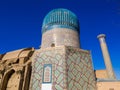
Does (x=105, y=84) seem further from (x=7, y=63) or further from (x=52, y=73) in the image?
(x=7, y=63)

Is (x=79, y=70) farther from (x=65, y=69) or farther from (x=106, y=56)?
(x=106, y=56)

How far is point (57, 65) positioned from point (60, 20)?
3.89 meters

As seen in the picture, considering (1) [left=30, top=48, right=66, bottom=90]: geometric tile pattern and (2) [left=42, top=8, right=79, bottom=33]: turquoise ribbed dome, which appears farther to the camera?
(2) [left=42, top=8, right=79, bottom=33]: turquoise ribbed dome

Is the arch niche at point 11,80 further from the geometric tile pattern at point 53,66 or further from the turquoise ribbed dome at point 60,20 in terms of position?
the turquoise ribbed dome at point 60,20

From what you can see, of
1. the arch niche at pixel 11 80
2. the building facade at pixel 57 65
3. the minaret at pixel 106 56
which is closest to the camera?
the building facade at pixel 57 65

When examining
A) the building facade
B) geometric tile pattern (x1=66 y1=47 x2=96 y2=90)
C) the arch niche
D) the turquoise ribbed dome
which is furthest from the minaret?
the arch niche

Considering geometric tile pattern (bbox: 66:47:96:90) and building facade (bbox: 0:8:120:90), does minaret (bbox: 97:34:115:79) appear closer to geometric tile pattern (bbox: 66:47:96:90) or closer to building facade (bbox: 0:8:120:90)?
building facade (bbox: 0:8:120:90)

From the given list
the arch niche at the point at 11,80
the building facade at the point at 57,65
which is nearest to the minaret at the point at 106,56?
the building facade at the point at 57,65

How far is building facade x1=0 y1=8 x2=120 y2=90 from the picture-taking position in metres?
8.03

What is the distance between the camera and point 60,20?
10.7 m

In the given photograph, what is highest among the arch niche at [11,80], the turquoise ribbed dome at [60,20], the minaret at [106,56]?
the turquoise ribbed dome at [60,20]

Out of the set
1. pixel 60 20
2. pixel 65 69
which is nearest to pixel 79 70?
pixel 65 69

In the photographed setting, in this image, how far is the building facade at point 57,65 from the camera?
8.03 m

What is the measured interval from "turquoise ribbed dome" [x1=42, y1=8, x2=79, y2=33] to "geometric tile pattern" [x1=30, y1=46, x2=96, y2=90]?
2.42 metres
